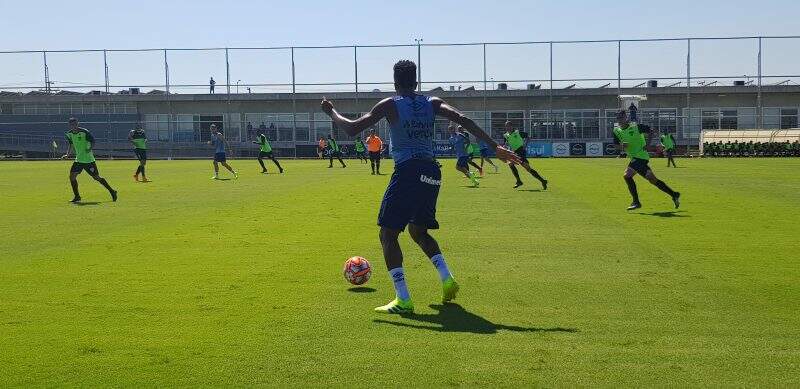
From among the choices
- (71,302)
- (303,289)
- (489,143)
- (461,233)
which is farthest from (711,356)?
(461,233)

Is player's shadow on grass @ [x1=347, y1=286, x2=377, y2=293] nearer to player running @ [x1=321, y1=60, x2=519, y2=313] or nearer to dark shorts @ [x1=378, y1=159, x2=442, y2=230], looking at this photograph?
player running @ [x1=321, y1=60, x2=519, y2=313]

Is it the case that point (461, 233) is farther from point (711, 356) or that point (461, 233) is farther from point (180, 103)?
point (180, 103)

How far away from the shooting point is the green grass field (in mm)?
5078

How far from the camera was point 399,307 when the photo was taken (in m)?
6.71

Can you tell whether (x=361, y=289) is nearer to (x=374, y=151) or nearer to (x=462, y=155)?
(x=462, y=155)

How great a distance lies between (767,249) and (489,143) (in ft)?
17.1

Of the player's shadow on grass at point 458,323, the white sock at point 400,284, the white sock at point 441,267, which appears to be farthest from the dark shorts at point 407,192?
the player's shadow on grass at point 458,323

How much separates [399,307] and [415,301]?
581 millimetres

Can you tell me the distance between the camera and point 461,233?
12414 millimetres

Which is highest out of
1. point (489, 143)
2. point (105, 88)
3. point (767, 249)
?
point (105, 88)

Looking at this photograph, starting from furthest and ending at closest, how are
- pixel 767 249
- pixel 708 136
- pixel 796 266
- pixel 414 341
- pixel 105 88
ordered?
pixel 105 88
pixel 708 136
pixel 767 249
pixel 796 266
pixel 414 341

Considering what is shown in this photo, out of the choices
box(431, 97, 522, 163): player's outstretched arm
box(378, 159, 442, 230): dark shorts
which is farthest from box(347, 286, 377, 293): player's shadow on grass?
Result: box(431, 97, 522, 163): player's outstretched arm

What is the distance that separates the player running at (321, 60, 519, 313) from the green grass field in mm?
440

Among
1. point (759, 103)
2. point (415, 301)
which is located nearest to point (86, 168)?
point (415, 301)
